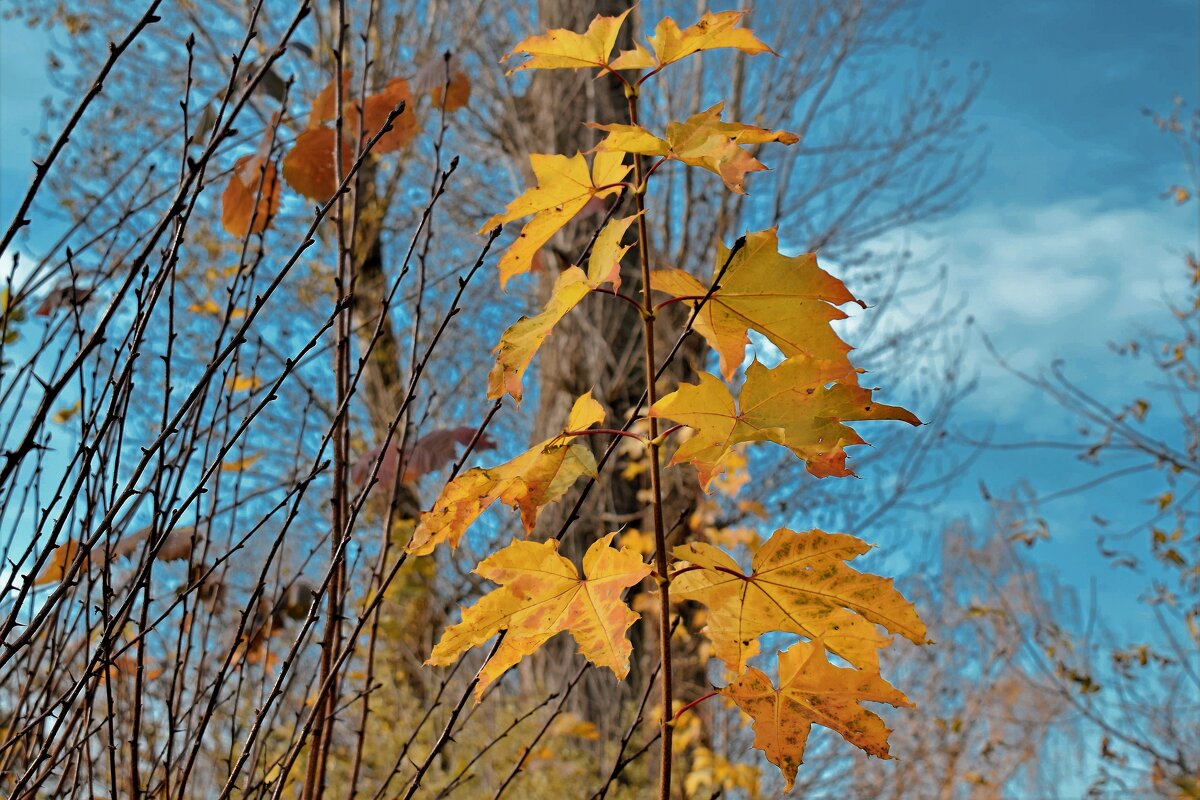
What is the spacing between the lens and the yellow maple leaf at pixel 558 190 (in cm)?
87

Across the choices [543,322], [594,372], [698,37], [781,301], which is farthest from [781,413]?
[594,372]

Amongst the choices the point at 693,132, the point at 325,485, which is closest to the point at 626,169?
the point at 693,132

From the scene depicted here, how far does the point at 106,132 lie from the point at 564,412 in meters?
4.95

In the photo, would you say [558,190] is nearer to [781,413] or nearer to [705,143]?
[705,143]

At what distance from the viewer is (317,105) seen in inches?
66.1

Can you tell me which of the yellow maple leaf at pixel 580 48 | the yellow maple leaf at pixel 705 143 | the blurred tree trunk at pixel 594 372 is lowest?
the yellow maple leaf at pixel 705 143

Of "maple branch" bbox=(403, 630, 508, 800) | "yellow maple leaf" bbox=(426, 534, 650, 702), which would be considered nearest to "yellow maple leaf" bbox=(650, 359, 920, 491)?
"yellow maple leaf" bbox=(426, 534, 650, 702)

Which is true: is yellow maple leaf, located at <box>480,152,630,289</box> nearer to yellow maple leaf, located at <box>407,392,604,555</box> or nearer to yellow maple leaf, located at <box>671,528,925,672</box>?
yellow maple leaf, located at <box>407,392,604,555</box>

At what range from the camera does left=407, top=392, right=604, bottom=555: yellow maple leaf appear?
2.71 ft

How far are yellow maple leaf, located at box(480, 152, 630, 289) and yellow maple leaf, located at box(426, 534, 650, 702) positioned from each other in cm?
27

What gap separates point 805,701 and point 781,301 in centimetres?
34

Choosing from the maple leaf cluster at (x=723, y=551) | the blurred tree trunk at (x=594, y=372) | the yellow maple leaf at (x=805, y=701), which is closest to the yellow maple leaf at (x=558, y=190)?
the maple leaf cluster at (x=723, y=551)

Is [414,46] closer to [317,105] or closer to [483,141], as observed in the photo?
[483,141]

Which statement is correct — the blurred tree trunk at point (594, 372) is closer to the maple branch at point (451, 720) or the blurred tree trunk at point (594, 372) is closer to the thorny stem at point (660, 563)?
the maple branch at point (451, 720)
